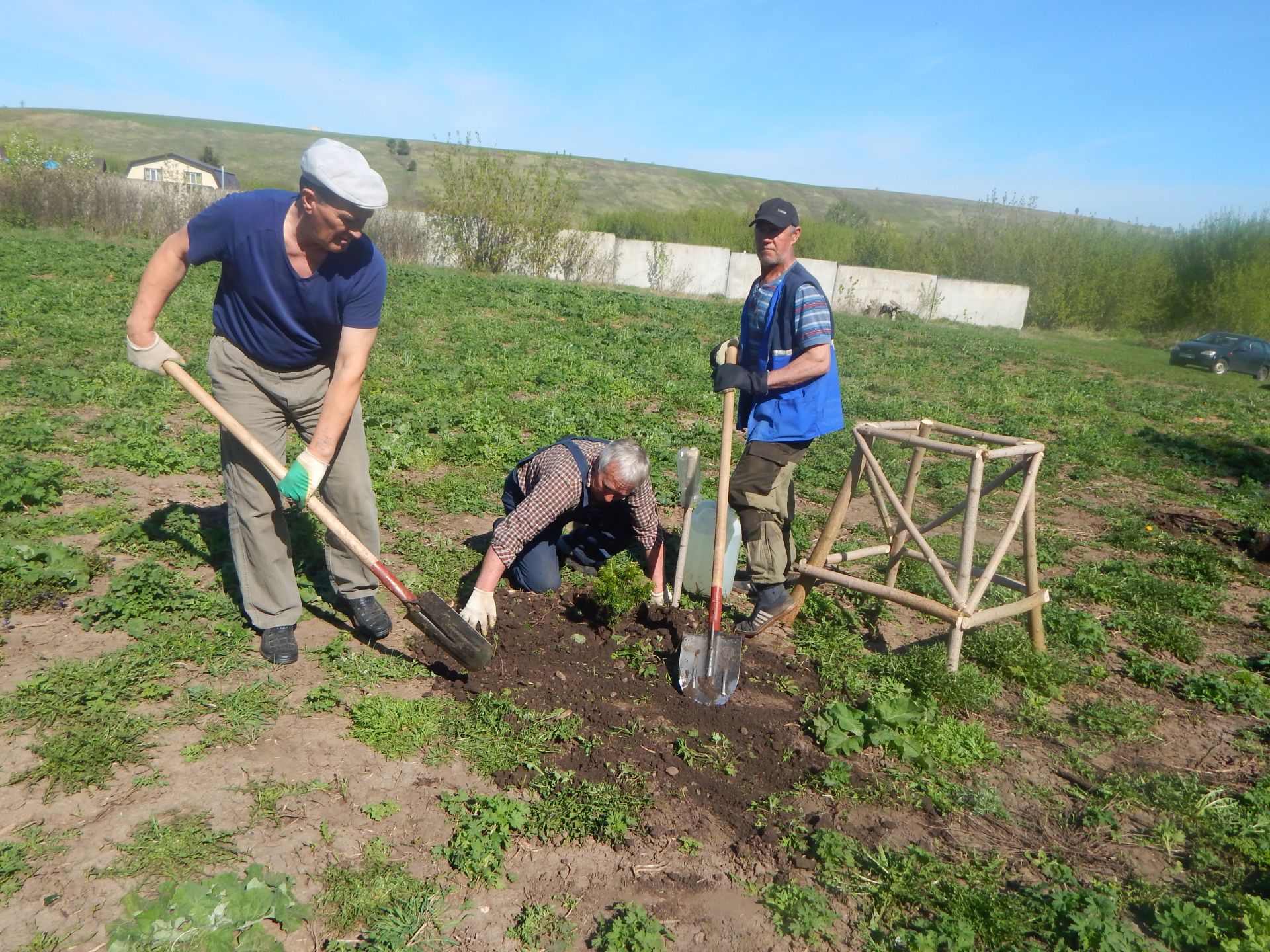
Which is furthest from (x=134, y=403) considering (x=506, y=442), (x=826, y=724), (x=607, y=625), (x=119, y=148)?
(x=119, y=148)

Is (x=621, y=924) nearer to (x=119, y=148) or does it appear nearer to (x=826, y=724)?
(x=826, y=724)

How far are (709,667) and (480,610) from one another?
1091mm

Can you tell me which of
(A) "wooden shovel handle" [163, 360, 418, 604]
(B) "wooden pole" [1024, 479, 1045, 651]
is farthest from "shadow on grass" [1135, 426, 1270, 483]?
(A) "wooden shovel handle" [163, 360, 418, 604]

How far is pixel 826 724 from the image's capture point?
3662 millimetres

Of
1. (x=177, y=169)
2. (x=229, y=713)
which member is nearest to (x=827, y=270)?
(x=229, y=713)

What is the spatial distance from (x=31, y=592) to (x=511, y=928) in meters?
3.00

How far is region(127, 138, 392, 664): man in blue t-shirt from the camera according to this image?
341 centimetres

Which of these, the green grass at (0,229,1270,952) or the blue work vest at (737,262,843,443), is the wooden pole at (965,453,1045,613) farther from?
the blue work vest at (737,262,843,443)

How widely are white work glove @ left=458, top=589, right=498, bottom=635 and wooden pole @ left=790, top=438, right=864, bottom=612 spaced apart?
167 cm

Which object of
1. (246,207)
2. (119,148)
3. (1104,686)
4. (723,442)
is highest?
(119,148)

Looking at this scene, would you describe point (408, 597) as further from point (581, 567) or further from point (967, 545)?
point (967, 545)

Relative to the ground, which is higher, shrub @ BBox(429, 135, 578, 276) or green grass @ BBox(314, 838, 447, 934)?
shrub @ BBox(429, 135, 578, 276)

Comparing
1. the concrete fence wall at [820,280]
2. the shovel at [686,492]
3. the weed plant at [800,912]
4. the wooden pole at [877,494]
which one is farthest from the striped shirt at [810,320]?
→ the concrete fence wall at [820,280]

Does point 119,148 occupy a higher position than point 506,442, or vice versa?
point 119,148
